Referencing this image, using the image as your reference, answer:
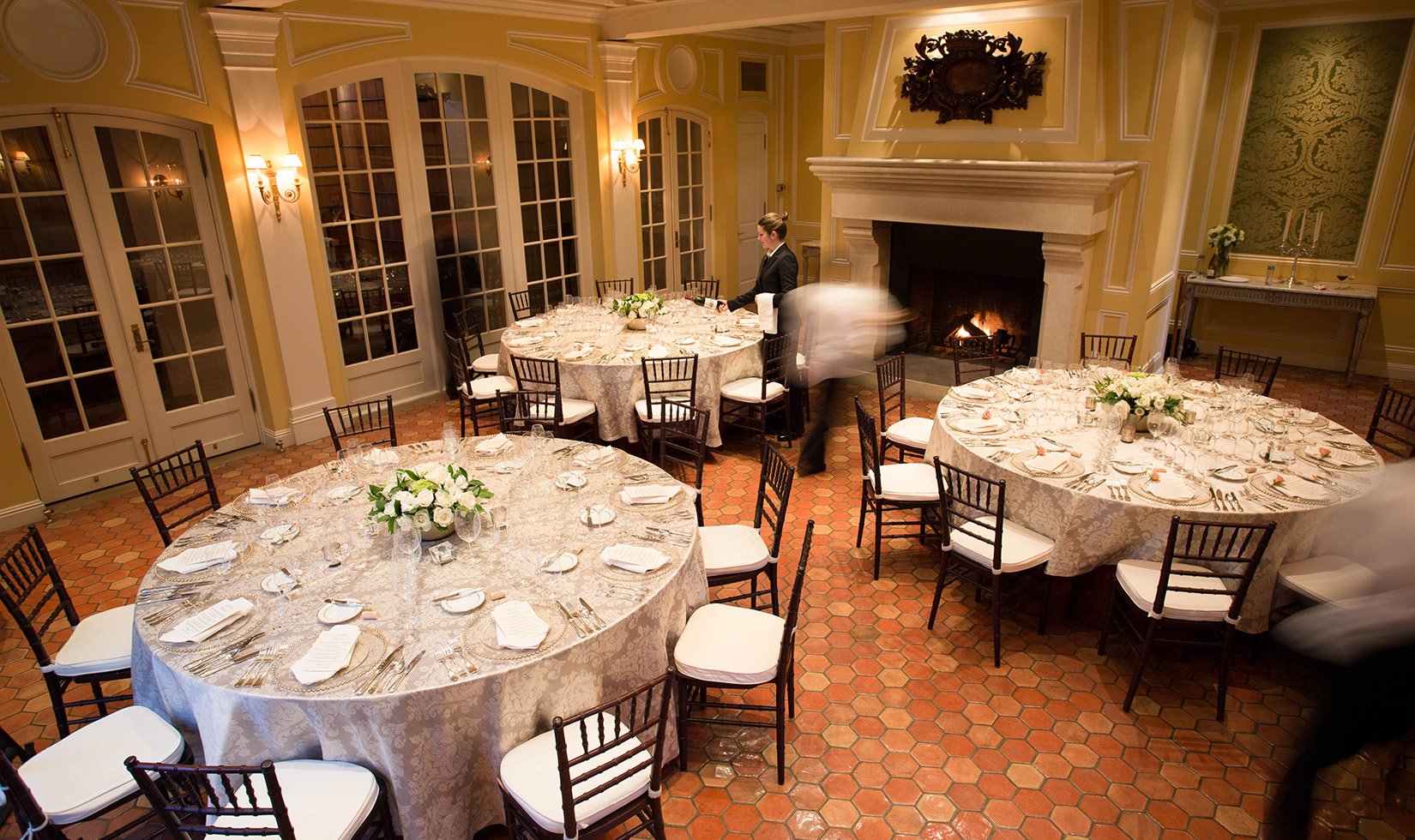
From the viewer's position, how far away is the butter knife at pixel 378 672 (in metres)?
2.67

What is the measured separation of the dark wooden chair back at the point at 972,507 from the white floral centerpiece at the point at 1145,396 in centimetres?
87

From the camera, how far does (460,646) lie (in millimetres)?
2863

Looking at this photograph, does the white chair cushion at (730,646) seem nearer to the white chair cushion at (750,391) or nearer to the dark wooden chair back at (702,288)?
the white chair cushion at (750,391)

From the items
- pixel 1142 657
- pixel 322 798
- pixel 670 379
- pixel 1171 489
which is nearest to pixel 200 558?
pixel 322 798

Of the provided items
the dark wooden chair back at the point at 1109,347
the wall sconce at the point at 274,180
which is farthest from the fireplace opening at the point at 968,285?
the wall sconce at the point at 274,180

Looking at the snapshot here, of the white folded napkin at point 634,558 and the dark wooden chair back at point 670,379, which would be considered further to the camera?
the dark wooden chair back at point 670,379

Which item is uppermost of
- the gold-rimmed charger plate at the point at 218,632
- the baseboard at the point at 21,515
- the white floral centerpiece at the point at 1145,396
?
the white floral centerpiece at the point at 1145,396

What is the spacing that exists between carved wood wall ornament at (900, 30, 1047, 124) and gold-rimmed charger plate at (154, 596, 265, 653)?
6226mm

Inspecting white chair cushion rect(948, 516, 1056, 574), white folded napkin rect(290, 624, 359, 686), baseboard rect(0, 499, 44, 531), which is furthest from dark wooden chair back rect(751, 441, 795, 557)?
baseboard rect(0, 499, 44, 531)

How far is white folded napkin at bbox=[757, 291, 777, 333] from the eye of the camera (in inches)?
245

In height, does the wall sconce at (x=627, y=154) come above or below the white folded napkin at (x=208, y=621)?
above

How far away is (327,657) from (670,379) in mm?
3330

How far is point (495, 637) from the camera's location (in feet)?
9.51

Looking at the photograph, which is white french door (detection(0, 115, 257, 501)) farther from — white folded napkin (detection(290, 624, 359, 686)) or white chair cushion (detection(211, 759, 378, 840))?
white chair cushion (detection(211, 759, 378, 840))
